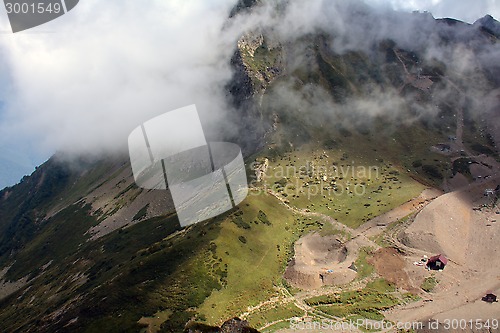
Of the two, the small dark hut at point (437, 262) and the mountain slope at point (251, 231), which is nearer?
the mountain slope at point (251, 231)

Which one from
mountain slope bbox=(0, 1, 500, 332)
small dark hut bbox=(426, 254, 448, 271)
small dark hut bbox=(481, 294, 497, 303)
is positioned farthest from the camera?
small dark hut bbox=(426, 254, 448, 271)

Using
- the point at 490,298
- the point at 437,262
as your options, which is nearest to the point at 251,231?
the point at 437,262

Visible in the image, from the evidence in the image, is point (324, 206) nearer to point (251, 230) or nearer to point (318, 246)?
point (318, 246)

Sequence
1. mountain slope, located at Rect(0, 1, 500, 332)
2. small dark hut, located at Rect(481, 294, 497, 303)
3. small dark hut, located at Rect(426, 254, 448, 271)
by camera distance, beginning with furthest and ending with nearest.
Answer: small dark hut, located at Rect(426, 254, 448, 271), small dark hut, located at Rect(481, 294, 497, 303), mountain slope, located at Rect(0, 1, 500, 332)

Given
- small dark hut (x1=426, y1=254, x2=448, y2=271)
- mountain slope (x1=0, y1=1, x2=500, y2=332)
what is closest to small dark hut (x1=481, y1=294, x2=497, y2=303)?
small dark hut (x1=426, y1=254, x2=448, y2=271)

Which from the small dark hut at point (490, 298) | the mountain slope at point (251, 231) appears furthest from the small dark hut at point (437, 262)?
the mountain slope at point (251, 231)

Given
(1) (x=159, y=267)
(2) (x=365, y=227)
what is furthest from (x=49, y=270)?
(2) (x=365, y=227)

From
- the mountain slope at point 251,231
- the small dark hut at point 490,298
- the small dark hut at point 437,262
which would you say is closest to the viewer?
the mountain slope at point 251,231

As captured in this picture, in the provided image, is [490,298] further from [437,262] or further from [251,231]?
[251,231]

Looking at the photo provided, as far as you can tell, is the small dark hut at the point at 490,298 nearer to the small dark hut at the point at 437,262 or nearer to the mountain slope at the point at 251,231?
the small dark hut at the point at 437,262

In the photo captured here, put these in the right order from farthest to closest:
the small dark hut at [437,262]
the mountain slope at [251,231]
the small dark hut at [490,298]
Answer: the small dark hut at [437,262] → the small dark hut at [490,298] → the mountain slope at [251,231]

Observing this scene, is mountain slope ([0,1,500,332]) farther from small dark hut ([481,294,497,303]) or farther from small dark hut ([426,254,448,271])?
small dark hut ([481,294,497,303])
